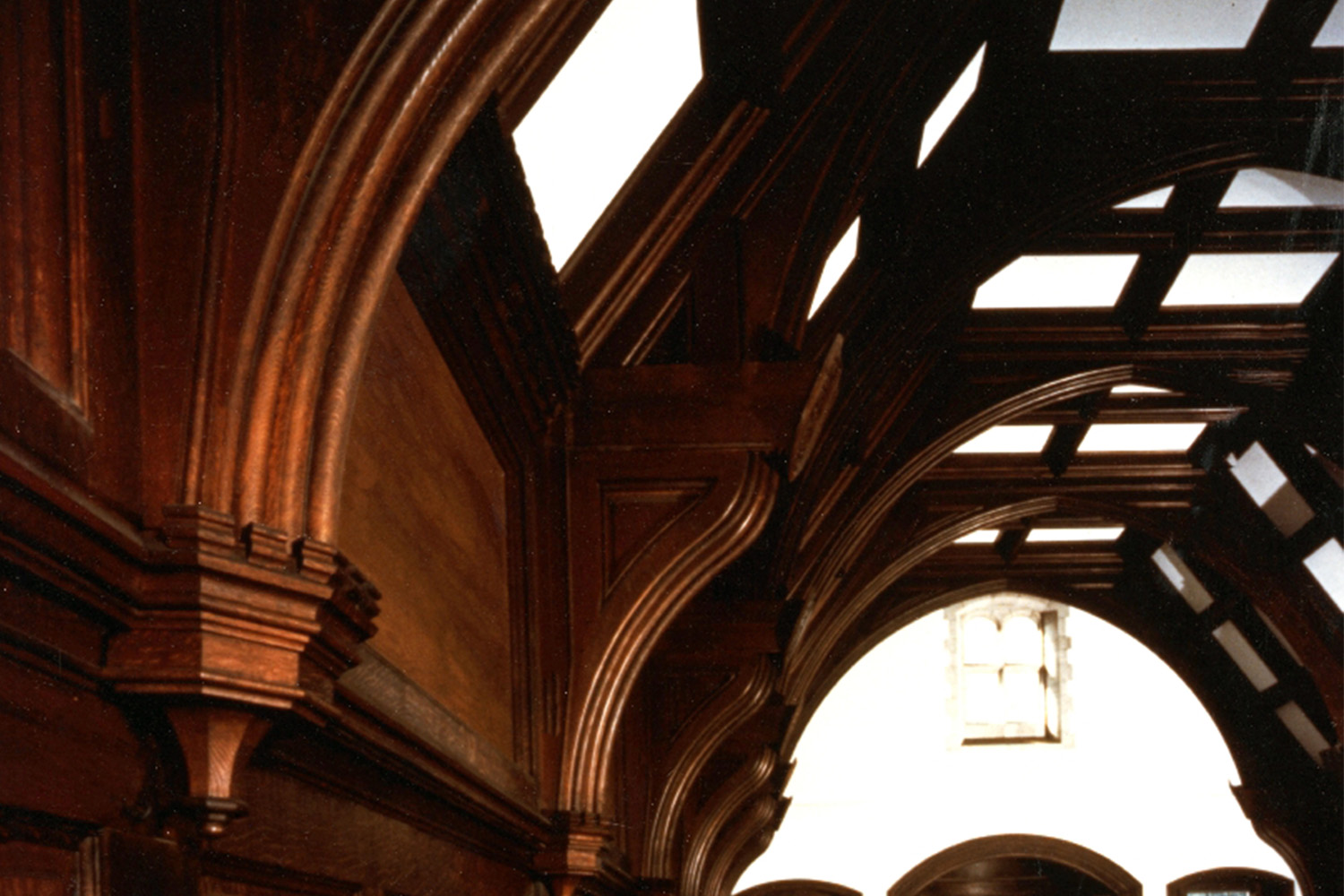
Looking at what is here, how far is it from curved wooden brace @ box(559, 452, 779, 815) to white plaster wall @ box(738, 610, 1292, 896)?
452 inches

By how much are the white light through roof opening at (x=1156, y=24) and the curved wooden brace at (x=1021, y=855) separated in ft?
33.2

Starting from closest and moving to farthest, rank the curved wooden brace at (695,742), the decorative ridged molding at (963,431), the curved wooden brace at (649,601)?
the curved wooden brace at (649,601) < the curved wooden brace at (695,742) < the decorative ridged molding at (963,431)

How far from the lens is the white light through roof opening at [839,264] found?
517 centimetres

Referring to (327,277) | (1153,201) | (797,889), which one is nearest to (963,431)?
(1153,201)

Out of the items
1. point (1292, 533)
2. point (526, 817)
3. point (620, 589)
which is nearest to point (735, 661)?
point (620, 589)

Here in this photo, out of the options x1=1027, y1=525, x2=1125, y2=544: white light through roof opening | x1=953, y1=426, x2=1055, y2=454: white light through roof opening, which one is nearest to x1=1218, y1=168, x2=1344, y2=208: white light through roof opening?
x1=953, y1=426, x2=1055, y2=454: white light through roof opening

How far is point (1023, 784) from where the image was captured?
14.7 meters

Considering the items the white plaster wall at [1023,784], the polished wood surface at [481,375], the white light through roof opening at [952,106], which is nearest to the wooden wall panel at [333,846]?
the polished wood surface at [481,375]

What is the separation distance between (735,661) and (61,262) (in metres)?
4.07

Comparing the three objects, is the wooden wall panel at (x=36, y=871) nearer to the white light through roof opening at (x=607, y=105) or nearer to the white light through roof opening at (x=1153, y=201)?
the white light through roof opening at (x=607, y=105)

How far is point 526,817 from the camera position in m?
2.98

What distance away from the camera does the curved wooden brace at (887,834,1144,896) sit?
47.3ft

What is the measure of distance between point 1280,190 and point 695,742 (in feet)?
13.3

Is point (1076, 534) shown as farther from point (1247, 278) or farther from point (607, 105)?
point (607, 105)
